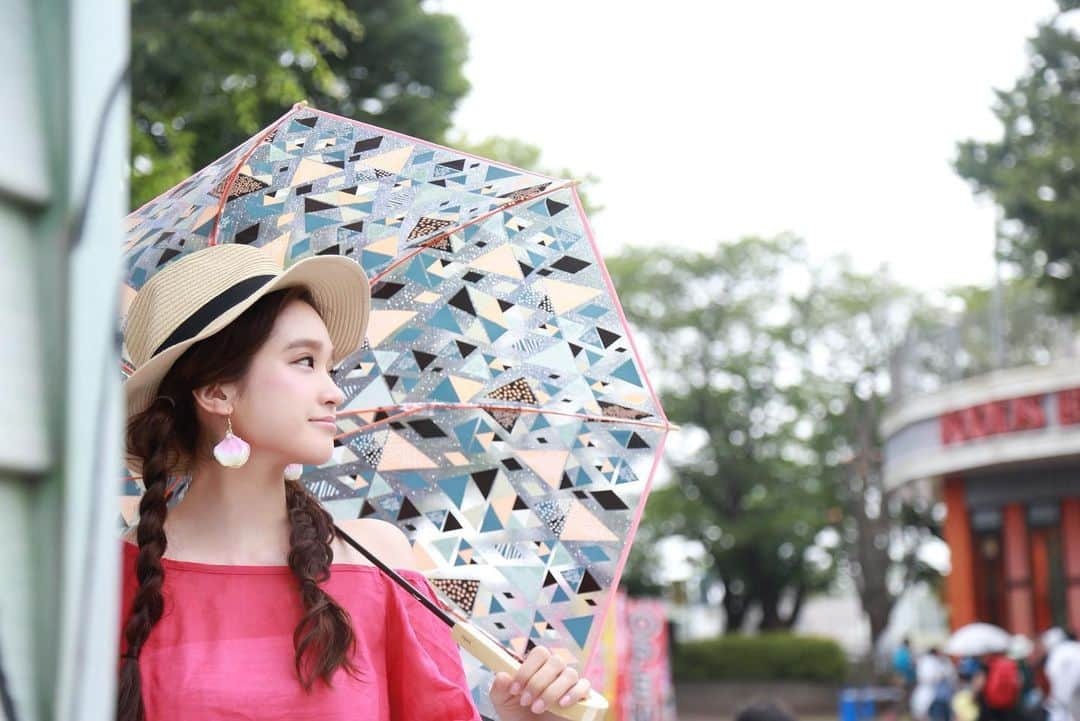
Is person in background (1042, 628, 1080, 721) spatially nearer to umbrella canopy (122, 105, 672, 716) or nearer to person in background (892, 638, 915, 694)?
umbrella canopy (122, 105, 672, 716)

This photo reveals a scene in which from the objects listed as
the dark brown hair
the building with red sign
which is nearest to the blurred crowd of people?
the building with red sign

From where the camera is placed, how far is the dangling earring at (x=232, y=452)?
235 cm

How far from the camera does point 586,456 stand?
3.16m

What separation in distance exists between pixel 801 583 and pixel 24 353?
42373 mm

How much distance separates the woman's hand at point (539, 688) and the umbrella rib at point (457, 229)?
1.00m

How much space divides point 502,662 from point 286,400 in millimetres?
627

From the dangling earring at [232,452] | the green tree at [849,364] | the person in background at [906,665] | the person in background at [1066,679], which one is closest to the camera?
the dangling earring at [232,452]

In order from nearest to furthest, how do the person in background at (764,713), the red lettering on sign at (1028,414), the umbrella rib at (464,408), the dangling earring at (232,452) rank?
the dangling earring at (232,452) → the umbrella rib at (464,408) → the person in background at (764,713) → the red lettering on sign at (1028,414)

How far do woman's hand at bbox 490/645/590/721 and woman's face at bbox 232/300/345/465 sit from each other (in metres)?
0.53

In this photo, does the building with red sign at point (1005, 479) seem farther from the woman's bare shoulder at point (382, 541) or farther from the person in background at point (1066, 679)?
the woman's bare shoulder at point (382, 541)

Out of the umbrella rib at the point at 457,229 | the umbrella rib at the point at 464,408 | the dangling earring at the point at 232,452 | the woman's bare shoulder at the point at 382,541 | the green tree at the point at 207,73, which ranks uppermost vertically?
the green tree at the point at 207,73

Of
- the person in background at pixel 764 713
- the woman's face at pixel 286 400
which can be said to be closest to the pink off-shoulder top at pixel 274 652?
the woman's face at pixel 286 400

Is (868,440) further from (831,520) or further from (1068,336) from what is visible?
(1068,336)

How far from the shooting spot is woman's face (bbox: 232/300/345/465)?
7.84 ft
